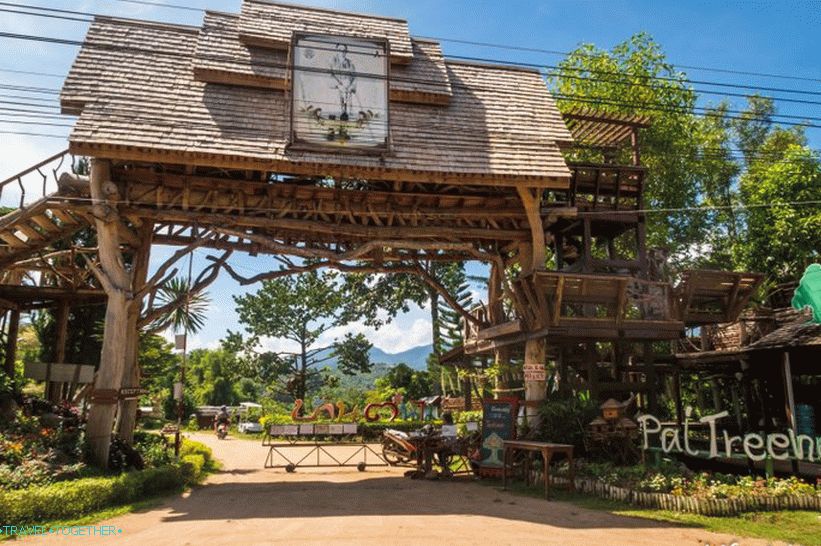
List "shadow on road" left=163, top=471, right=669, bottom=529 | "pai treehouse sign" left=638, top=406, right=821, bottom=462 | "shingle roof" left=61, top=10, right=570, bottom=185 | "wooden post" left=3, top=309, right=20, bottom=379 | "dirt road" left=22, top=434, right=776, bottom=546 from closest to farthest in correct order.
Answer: "dirt road" left=22, top=434, right=776, bottom=546, "shadow on road" left=163, top=471, right=669, bottom=529, "pai treehouse sign" left=638, top=406, right=821, bottom=462, "shingle roof" left=61, top=10, right=570, bottom=185, "wooden post" left=3, top=309, right=20, bottom=379

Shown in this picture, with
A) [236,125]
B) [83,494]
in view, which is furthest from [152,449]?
[236,125]

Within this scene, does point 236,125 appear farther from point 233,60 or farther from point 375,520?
point 375,520

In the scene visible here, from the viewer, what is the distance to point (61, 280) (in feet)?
61.8

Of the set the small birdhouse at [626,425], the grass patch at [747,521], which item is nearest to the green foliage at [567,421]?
the small birdhouse at [626,425]

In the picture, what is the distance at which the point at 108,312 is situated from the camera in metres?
12.6

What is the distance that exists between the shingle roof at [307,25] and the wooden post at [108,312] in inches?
206

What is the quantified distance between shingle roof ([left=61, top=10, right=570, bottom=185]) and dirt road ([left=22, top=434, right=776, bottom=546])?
275 inches

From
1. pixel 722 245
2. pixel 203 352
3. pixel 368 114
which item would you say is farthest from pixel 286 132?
pixel 203 352

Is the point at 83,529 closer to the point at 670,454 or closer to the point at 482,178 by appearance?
the point at 482,178

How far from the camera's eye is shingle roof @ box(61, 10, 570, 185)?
41.8 feet

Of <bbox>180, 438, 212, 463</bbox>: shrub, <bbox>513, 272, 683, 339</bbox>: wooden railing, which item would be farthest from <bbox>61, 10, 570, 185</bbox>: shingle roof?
<bbox>180, 438, 212, 463</bbox>: shrub

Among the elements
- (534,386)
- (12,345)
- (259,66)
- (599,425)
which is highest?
(259,66)

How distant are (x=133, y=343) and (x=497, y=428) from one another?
893cm

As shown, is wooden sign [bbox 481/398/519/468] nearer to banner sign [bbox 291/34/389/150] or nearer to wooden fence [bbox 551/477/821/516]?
wooden fence [bbox 551/477/821/516]
